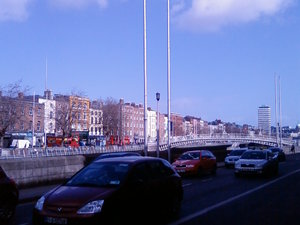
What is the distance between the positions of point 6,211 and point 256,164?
654 inches

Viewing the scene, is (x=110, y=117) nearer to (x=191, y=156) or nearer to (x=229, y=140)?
(x=229, y=140)

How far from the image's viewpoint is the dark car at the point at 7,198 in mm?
10695

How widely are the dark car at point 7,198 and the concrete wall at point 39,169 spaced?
6197mm

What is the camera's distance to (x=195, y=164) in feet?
84.9

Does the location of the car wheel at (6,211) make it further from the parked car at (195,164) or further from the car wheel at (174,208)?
the parked car at (195,164)

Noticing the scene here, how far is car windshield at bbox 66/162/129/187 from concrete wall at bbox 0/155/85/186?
8.30m

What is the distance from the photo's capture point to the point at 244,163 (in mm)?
24797

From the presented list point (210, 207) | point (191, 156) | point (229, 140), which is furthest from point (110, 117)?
point (210, 207)

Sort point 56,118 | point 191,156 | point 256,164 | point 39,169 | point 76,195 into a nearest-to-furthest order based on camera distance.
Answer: point 76,195 → point 39,169 → point 256,164 → point 191,156 → point 56,118

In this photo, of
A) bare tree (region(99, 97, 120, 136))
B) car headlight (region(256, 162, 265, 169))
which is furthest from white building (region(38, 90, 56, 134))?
car headlight (region(256, 162, 265, 169))

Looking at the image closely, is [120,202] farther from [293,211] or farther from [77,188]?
[293,211]

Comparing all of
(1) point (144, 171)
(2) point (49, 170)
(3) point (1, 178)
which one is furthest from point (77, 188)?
(2) point (49, 170)

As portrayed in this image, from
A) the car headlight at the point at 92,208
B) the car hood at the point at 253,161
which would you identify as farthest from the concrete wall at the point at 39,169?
the car headlight at the point at 92,208

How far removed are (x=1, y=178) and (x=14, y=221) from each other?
47.9 inches
